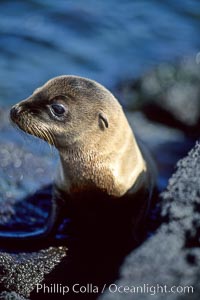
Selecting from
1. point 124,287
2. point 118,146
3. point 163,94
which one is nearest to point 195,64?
point 163,94

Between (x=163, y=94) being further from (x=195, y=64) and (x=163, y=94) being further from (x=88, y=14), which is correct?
(x=88, y=14)

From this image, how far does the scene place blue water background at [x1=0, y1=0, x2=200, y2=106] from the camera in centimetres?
1069

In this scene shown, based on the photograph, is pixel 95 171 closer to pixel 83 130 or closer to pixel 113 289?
pixel 83 130

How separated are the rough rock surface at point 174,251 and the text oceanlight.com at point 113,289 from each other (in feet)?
0.05

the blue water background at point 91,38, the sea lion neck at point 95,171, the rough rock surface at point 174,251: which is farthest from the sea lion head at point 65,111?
the blue water background at point 91,38

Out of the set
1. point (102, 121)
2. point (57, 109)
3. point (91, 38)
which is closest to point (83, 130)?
point (102, 121)

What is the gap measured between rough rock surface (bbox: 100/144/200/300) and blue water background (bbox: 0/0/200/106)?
158 inches

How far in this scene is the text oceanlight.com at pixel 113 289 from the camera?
17.8 feet

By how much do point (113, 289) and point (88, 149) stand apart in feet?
4.82

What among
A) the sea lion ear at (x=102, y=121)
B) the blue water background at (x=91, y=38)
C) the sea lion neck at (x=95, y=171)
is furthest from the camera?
the blue water background at (x=91, y=38)

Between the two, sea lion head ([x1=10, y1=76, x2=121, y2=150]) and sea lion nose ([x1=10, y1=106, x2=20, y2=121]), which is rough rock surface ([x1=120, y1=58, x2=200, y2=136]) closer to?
sea lion head ([x1=10, y1=76, x2=121, y2=150])

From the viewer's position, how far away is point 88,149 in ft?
22.1

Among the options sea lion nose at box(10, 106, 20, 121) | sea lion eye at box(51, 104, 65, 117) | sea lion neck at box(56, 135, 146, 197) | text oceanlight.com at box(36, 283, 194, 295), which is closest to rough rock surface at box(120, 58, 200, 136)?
sea lion neck at box(56, 135, 146, 197)

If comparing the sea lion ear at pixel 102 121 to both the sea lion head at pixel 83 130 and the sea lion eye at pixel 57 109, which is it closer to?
the sea lion head at pixel 83 130
